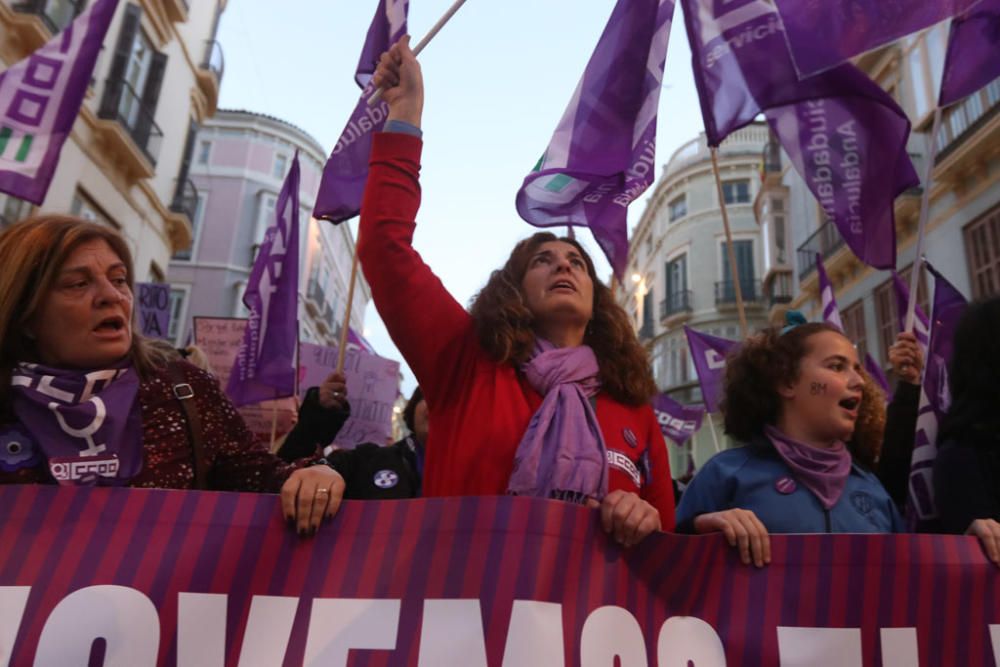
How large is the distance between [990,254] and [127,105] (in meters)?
14.0

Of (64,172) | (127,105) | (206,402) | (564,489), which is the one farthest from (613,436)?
(127,105)

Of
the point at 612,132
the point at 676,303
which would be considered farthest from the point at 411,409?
the point at 676,303

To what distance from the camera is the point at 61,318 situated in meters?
1.98

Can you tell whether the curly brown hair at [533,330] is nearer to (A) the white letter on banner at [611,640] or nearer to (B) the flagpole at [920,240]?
(A) the white letter on banner at [611,640]

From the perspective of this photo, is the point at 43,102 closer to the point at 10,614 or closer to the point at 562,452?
the point at 10,614

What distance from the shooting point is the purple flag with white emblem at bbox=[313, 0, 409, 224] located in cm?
414

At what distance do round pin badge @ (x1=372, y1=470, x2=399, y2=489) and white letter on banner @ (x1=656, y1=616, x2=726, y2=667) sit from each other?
200 centimetres

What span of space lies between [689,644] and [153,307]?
22.0 feet

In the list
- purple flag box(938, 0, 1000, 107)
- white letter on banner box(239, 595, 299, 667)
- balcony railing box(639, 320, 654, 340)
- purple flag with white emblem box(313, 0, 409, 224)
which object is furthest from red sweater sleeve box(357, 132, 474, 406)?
balcony railing box(639, 320, 654, 340)

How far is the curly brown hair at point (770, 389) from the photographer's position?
277cm

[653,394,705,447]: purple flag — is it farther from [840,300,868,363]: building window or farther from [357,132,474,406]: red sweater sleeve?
[357,132,474,406]: red sweater sleeve

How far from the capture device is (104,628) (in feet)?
5.40

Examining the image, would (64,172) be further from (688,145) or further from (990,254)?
(688,145)

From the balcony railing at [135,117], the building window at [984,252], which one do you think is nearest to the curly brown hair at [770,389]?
the building window at [984,252]
